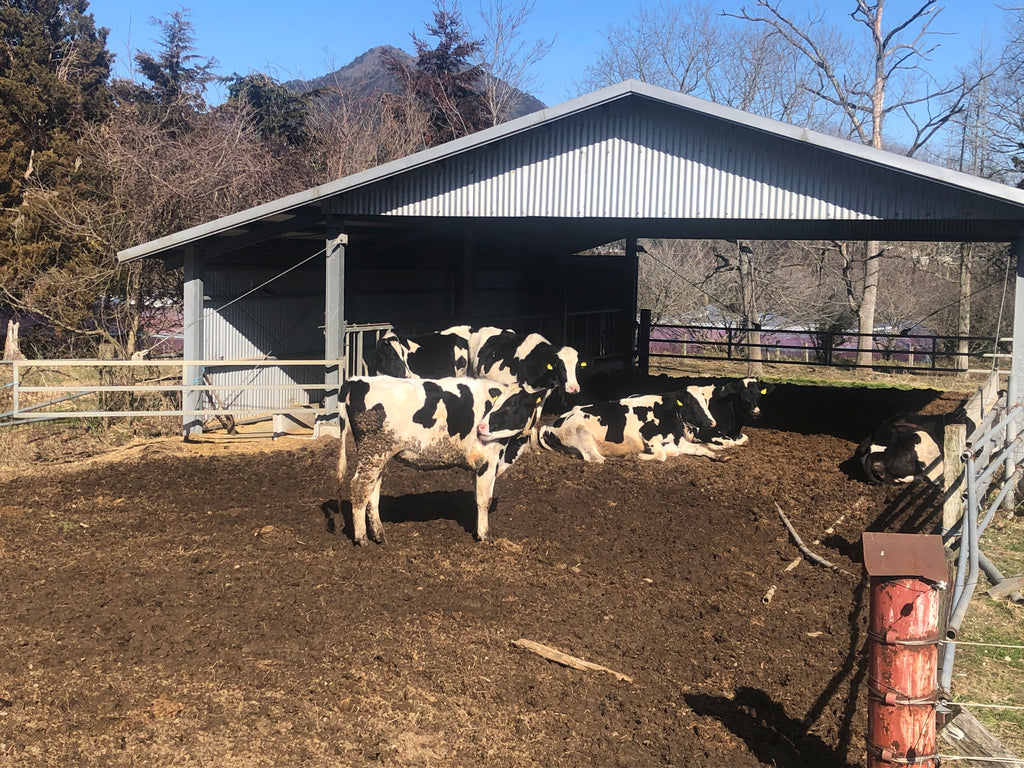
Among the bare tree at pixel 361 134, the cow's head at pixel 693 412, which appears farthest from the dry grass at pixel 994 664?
the bare tree at pixel 361 134

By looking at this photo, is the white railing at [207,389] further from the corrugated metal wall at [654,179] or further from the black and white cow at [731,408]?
the black and white cow at [731,408]

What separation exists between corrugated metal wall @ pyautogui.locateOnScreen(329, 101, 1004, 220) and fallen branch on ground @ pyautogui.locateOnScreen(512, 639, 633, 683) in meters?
6.69

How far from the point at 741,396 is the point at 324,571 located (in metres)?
7.81

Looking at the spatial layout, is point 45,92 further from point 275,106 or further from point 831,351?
point 831,351

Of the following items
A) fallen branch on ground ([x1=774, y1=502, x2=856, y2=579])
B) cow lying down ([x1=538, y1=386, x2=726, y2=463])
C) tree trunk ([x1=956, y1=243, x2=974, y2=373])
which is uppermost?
tree trunk ([x1=956, y1=243, x2=974, y2=373])

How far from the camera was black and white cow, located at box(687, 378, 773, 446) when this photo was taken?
13.2 m

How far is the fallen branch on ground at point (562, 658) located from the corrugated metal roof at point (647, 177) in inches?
262

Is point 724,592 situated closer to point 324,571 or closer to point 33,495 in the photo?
point 324,571

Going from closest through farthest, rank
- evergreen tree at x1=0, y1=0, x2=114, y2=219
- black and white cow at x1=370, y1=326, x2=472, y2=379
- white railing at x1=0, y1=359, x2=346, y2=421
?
white railing at x1=0, y1=359, x2=346, y2=421, black and white cow at x1=370, y1=326, x2=472, y2=379, evergreen tree at x1=0, y1=0, x2=114, y2=219

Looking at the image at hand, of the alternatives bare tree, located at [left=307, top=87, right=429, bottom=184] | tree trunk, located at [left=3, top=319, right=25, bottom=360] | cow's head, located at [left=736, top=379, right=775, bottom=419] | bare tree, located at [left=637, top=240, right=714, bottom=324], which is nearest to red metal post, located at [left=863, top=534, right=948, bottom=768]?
cow's head, located at [left=736, top=379, right=775, bottom=419]

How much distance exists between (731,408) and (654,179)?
3604 millimetres

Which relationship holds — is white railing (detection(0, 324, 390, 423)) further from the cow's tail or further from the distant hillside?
the distant hillside

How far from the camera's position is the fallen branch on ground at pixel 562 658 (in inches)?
225

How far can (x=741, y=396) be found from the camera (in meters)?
Answer: 13.6
